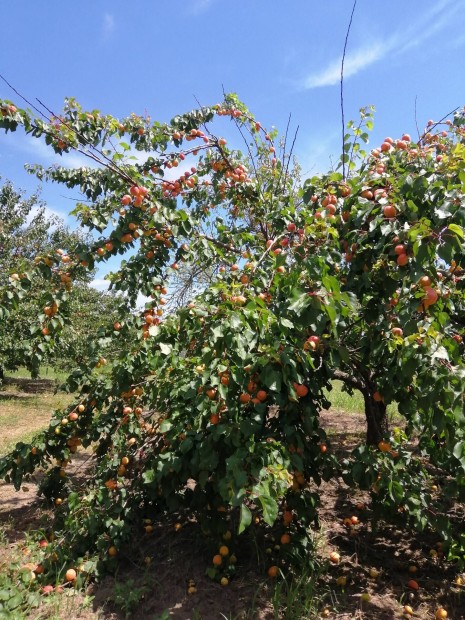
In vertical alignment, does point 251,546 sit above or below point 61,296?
below

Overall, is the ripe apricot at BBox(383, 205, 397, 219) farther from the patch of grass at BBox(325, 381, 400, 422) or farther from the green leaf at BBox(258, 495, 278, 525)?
the patch of grass at BBox(325, 381, 400, 422)

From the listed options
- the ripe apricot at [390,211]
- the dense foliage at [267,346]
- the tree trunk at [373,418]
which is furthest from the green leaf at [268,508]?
the tree trunk at [373,418]

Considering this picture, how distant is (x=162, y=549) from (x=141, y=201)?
2.63m

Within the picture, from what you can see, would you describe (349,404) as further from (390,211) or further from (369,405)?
(390,211)

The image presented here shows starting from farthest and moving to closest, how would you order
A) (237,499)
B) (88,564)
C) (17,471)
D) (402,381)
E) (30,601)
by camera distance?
(17,471) < (88,564) < (30,601) < (402,381) < (237,499)

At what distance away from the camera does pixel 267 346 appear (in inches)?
84.4

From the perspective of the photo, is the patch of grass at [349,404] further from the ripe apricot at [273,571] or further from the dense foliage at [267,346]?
the ripe apricot at [273,571]

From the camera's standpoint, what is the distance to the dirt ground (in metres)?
2.51

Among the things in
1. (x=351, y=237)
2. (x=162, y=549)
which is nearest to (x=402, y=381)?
(x=351, y=237)

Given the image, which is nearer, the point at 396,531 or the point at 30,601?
the point at 30,601

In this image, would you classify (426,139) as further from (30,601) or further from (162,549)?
(30,601)

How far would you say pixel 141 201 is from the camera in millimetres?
3123

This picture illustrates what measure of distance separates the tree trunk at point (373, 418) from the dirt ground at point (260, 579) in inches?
24.5

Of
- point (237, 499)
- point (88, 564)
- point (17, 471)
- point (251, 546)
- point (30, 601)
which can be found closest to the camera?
point (237, 499)
